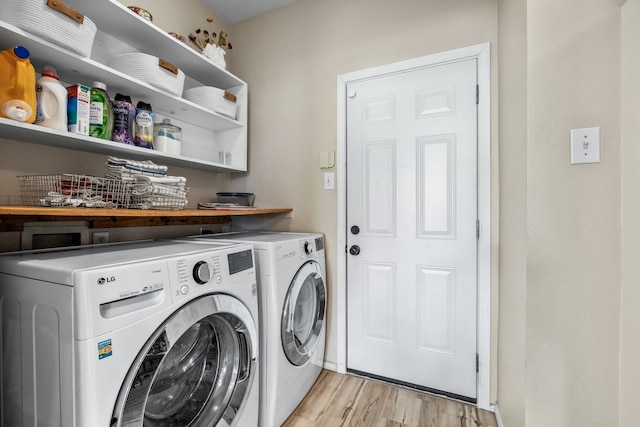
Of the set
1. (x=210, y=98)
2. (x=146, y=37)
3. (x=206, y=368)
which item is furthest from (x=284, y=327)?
(x=146, y=37)

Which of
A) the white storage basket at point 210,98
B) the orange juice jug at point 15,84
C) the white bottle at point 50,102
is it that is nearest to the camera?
the orange juice jug at point 15,84

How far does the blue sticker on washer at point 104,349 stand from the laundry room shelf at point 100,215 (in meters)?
0.46

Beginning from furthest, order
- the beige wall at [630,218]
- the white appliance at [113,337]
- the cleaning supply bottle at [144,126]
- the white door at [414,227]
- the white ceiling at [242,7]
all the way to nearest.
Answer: the white ceiling at [242,7], the white door at [414,227], the cleaning supply bottle at [144,126], the beige wall at [630,218], the white appliance at [113,337]

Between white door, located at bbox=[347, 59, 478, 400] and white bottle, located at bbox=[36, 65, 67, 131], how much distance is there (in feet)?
4.71

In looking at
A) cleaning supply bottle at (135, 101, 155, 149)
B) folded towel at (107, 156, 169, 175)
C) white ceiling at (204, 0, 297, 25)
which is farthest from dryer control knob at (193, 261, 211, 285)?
white ceiling at (204, 0, 297, 25)

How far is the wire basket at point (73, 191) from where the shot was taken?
1.02 metres

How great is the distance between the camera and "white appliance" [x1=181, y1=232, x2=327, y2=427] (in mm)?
1319

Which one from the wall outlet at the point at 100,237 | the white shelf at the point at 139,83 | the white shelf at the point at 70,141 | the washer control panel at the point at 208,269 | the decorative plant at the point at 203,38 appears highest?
the decorative plant at the point at 203,38

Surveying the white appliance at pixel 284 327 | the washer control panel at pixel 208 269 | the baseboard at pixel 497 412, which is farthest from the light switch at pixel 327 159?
the baseboard at pixel 497 412

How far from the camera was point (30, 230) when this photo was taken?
118 cm

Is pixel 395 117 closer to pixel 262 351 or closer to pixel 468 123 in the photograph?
pixel 468 123

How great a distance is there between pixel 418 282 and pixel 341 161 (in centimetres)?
90

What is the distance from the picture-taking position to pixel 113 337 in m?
0.73

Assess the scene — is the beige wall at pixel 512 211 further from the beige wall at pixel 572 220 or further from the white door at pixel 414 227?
the white door at pixel 414 227
